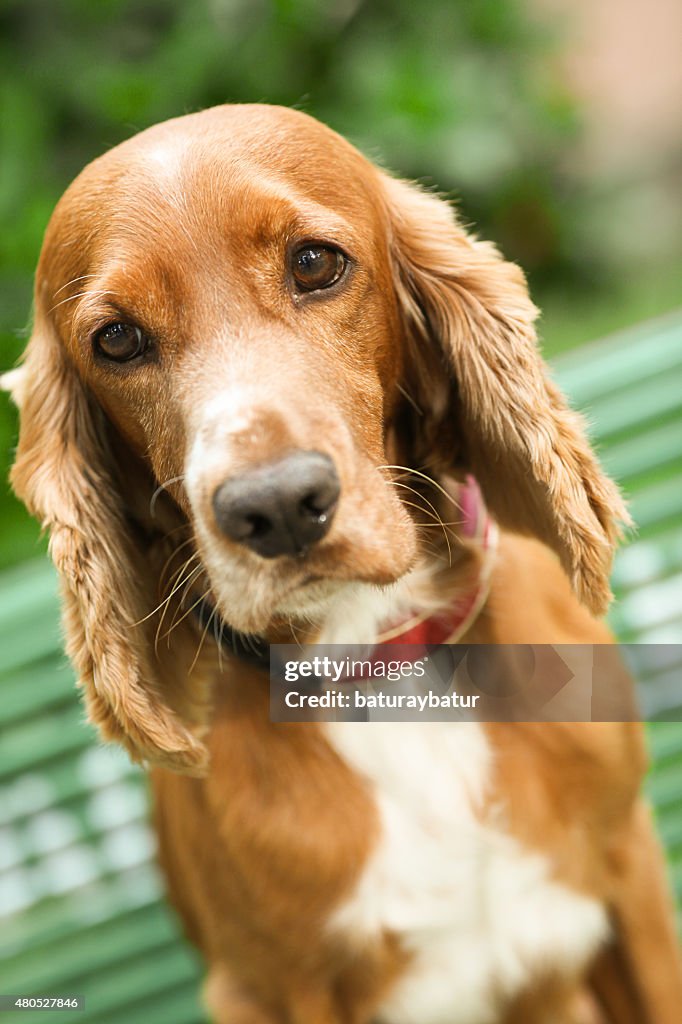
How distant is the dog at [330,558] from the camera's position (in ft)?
6.11

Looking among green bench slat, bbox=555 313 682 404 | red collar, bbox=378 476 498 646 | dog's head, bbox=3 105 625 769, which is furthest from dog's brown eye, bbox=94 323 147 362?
green bench slat, bbox=555 313 682 404

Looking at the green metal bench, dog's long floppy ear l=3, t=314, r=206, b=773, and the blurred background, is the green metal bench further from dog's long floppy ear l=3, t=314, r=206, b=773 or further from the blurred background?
dog's long floppy ear l=3, t=314, r=206, b=773

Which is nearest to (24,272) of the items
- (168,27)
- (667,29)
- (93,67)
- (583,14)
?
(93,67)

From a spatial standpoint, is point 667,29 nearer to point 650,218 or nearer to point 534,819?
point 650,218

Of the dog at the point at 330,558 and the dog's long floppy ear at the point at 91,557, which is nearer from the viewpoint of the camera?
the dog at the point at 330,558

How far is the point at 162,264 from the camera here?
1.86 meters

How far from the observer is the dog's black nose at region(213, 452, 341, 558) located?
1654mm

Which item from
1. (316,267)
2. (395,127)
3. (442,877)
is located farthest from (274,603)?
(395,127)

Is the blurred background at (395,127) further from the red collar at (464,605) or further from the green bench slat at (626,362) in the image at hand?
the red collar at (464,605)

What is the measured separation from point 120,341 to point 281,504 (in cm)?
50

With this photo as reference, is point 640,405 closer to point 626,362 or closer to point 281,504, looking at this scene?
point 626,362

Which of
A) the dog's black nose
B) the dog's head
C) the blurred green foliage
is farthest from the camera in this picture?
the blurred green foliage

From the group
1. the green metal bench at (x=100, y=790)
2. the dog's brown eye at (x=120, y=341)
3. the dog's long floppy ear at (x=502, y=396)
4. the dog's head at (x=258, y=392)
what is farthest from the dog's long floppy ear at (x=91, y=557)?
the green metal bench at (x=100, y=790)

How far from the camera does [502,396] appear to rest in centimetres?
208
